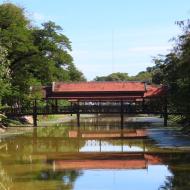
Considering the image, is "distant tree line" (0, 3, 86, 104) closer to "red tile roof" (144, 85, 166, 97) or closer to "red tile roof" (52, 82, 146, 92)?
"red tile roof" (52, 82, 146, 92)

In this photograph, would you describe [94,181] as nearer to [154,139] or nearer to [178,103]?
[154,139]

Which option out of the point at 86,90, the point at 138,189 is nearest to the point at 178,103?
the point at 86,90

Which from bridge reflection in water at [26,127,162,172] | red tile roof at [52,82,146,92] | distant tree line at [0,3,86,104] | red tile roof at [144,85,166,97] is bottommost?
bridge reflection in water at [26,127,162,172]

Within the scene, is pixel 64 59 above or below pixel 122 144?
above

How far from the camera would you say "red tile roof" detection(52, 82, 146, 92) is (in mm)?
69312

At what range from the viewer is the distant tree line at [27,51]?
6556cm

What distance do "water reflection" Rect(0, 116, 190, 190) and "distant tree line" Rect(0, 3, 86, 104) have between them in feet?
66.4

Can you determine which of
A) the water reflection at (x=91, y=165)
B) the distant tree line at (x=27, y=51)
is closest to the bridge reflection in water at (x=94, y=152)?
the water reflection at (x=91, y=165)

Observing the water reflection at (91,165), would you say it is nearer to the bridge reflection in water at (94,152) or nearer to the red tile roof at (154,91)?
the bridge reflection in water at (94,152)

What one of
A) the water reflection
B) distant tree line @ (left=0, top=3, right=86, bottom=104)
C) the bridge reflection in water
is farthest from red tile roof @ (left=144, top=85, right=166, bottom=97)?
the water reflection

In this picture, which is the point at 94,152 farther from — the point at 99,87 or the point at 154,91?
the point at 154,91

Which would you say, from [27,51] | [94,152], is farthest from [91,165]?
[27,51]

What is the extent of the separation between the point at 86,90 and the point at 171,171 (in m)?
42.1

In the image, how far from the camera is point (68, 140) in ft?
163
